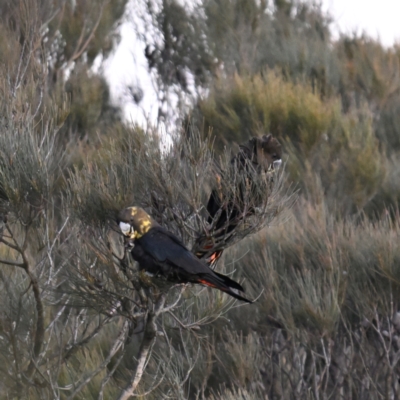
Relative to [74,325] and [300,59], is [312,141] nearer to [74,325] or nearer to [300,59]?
[300,59]

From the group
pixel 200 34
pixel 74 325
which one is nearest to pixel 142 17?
pixel 200 34

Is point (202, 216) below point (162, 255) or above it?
above

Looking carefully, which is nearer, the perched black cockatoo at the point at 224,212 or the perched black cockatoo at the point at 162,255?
the perched black cockatoo at the point at 162,255

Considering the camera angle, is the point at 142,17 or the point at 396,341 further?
the point at 142,17

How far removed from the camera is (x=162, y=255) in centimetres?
318

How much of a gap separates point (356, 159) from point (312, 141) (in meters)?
0.45

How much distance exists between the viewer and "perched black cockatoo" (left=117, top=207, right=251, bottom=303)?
3.16 m

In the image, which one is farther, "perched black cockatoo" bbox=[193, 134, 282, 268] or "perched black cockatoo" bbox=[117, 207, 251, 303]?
"perched black cockatoo" bbox=[193, 134, 282, 268]

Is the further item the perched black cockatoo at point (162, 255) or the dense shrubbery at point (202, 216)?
the dense shrubbery at point (202, 216)

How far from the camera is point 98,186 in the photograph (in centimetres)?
331

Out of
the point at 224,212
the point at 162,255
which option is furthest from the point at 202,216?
the point at 162,255

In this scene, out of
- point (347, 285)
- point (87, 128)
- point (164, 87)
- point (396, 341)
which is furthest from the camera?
point (164, 87)

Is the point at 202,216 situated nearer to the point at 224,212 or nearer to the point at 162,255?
the point at 224,212

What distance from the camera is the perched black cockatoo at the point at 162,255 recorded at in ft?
10.4
